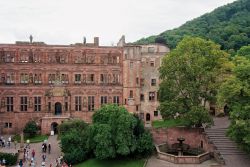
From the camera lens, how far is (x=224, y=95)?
44.8 m

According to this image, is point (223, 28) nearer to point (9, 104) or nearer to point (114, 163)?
point (9, 104)

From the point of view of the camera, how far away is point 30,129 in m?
59.5

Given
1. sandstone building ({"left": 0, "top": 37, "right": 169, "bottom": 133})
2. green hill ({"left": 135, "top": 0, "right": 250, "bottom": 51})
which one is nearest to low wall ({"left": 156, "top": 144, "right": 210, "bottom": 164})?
sandstone building ({"left": 0, "top": 37, "right": 169, "bottom": 133})

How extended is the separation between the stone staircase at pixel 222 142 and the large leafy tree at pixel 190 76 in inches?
80.9

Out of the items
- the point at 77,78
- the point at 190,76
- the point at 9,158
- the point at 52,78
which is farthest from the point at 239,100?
the point at 52,78

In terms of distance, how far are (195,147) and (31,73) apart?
26.7 metres

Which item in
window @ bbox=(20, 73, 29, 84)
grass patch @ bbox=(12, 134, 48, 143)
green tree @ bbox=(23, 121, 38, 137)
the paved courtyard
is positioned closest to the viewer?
the paved courtyard

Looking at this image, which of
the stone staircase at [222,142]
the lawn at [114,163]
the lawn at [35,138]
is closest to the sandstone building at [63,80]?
the lawn at [35,138]

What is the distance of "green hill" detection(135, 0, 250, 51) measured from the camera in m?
95.2

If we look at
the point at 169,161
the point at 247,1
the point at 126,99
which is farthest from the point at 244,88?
the point at 247,1

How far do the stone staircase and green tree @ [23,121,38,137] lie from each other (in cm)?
2411

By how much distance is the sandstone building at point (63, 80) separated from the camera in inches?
2482

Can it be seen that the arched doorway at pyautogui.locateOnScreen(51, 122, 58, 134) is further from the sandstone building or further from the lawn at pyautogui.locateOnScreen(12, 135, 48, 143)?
the lawn at pyautogui.locateOnScreen(12, 135, 48, 143)

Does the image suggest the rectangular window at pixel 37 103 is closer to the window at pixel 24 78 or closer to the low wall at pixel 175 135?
the window at pixel 24 78
